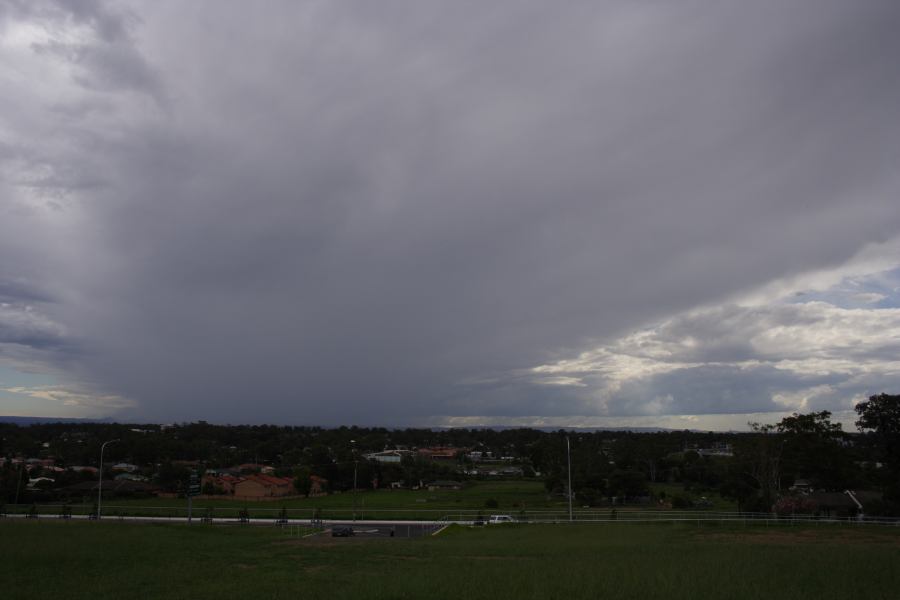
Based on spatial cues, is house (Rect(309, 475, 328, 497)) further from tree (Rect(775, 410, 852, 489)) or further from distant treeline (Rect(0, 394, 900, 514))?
tree (Rect(775, 410, 852, 489))

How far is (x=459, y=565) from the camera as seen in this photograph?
28875 mm

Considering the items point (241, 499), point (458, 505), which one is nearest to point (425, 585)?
point (458, 505)

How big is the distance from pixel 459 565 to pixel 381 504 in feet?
193

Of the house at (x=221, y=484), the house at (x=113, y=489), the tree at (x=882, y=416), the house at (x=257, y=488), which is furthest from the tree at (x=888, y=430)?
the house at (x=113, y=489)

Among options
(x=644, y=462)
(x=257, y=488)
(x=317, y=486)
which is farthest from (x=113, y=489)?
(x=644, y=462)

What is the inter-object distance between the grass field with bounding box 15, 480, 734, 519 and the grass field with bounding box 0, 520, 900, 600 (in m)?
25.7

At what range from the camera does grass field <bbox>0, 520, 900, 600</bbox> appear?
22750mm

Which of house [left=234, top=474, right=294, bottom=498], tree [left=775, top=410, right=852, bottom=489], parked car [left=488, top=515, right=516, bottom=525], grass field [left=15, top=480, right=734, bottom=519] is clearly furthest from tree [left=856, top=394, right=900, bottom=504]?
house [left=234, top=474, right=294, bottom=498]

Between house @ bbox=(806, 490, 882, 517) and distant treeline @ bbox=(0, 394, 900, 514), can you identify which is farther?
house @ bbox=(806, 490, 882, 517)

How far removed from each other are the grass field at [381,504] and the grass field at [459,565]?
84.5 feet

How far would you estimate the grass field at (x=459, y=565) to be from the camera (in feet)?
74.6

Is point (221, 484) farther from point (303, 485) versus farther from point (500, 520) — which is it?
point (500, 520)

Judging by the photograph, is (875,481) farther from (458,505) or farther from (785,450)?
(458,505)

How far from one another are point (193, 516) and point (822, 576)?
2398 inches
